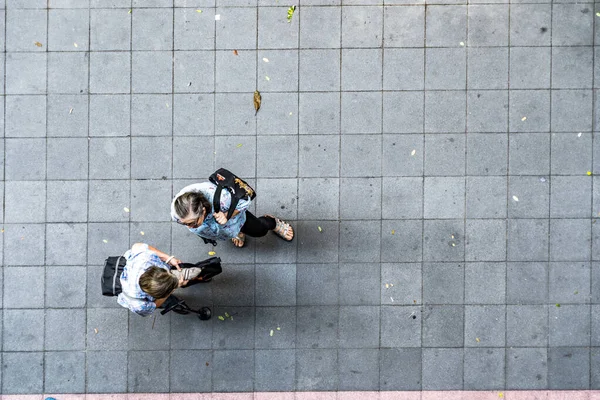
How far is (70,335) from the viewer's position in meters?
5.27

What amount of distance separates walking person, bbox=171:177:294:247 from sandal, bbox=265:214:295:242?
0.66 feet

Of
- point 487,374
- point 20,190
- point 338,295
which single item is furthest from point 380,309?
point 20,190

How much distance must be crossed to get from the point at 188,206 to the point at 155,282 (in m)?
0.65

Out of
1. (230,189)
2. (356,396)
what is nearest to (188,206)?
(230,189)

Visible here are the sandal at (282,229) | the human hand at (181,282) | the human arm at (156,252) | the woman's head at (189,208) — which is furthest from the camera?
the sandal at (282,229)

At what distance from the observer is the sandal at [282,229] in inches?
202

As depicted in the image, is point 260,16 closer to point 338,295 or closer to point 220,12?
point 220,12

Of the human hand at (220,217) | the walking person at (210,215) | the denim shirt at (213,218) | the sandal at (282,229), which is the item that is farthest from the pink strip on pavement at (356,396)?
the human hand at (220,217)

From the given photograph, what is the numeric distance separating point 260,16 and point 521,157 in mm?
3095

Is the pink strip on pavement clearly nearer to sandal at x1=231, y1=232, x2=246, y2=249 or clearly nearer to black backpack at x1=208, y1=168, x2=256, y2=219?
sandal at x1=231, y1=232, x2=246, y2=249

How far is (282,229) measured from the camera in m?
5.15

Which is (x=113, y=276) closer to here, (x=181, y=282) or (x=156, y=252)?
(x=156, y=252)

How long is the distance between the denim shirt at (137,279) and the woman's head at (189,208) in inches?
→ 21.5

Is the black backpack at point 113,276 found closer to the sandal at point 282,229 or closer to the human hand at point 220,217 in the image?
the human hand at point 220,217
